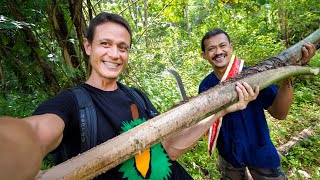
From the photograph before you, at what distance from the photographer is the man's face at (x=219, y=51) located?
107 inches

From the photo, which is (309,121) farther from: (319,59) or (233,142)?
(233,142)

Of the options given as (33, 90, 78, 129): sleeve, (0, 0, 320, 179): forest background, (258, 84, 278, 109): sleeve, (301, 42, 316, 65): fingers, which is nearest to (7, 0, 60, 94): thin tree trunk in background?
(0, 0, 320, 179): forest background

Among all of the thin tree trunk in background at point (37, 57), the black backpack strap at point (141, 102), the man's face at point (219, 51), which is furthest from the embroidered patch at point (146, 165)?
the thin tree trunk in background at point (37, 57)

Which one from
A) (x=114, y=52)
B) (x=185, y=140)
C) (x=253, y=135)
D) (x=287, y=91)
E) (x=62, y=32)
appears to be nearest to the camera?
(x=114, y=52)

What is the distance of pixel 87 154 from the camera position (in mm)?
1232

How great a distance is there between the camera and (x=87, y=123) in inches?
53.8

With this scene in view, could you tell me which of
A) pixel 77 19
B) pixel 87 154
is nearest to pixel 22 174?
pixel 87 154

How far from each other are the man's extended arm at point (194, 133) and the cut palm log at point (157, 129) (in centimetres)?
6

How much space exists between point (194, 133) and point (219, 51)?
125 cm

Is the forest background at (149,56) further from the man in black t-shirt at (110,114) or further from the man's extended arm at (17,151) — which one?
the man's extended arm at (17,151)

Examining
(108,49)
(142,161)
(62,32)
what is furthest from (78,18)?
(142,161)

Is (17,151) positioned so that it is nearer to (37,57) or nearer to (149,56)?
(37,57)

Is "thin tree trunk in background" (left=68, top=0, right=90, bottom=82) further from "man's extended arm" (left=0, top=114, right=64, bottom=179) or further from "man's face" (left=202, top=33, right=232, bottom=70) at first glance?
"man's extended arm" (left=0, top=114, right=64, bottom=179)

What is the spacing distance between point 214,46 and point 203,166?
2.24 meters
